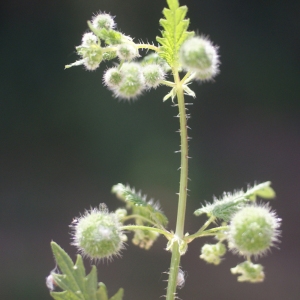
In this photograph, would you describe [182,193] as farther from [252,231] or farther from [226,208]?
[252,231]

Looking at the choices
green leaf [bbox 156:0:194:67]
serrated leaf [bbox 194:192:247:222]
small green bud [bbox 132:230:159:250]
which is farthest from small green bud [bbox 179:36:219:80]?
small green bud [bbox 132:230:159:250]

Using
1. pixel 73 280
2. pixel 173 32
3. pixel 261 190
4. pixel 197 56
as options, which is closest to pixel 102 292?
pixel 73 280

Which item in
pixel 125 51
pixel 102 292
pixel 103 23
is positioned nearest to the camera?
pixel 102 292

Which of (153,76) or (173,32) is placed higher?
(173,32)

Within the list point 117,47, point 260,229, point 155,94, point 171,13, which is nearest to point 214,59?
point 171,13

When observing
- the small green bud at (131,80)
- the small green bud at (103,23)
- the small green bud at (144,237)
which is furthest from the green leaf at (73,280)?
the small green bud at (103,23)
